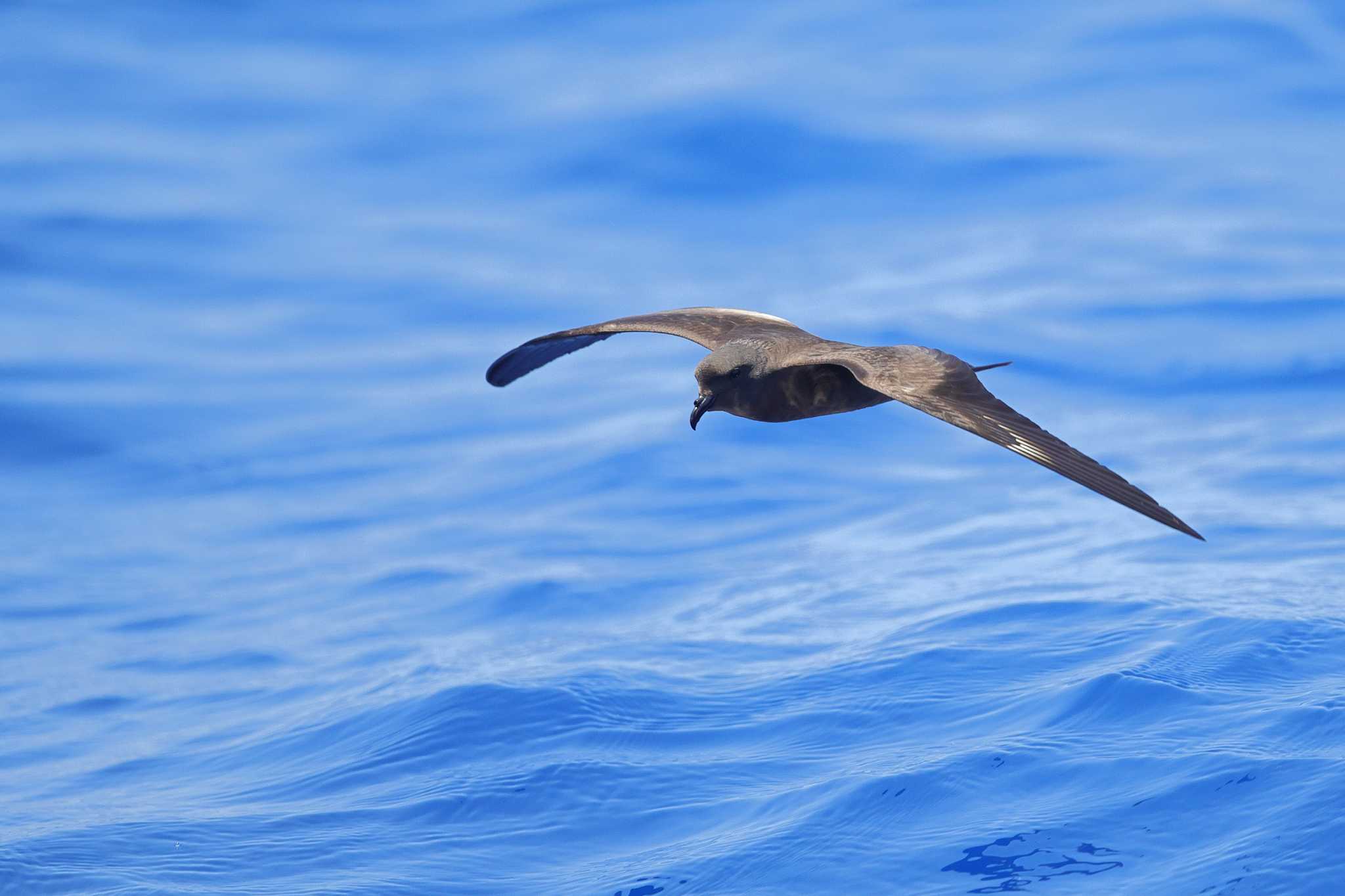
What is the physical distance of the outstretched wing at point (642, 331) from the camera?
8.46m

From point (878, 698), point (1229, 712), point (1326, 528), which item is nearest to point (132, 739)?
point (878, 698)

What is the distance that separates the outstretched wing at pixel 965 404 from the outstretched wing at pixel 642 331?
49.8 inches

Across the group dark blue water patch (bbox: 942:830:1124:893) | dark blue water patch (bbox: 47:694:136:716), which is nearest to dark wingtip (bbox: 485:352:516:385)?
dark blue water patch (bbox: 942:830:1124:893)

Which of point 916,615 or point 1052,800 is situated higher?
point 916,615

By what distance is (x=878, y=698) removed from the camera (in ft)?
34.8

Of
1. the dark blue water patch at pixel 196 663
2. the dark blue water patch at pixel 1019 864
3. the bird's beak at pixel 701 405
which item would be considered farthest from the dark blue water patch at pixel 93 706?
the dark blue water patch at pixel 1019 864

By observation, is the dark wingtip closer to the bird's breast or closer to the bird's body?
the bird's body

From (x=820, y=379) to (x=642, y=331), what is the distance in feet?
4.24

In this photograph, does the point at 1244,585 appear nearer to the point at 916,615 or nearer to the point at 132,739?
the point at 916,615

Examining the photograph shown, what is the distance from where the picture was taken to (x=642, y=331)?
8.60 meters

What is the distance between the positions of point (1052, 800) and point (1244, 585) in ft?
11.6

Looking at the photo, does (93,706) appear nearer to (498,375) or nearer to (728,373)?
(498,375)

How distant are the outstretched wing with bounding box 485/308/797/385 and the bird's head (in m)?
0.40

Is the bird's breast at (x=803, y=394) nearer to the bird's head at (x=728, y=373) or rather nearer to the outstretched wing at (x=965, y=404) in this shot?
the bird's head at (x=728, y=373)
